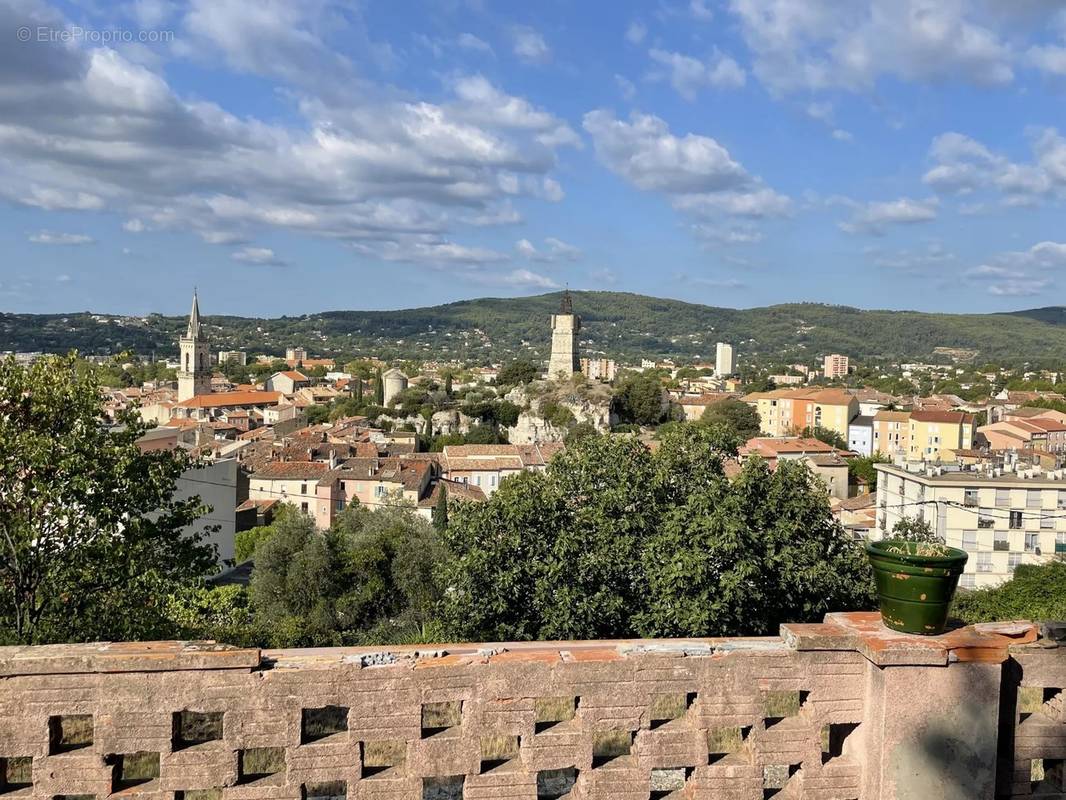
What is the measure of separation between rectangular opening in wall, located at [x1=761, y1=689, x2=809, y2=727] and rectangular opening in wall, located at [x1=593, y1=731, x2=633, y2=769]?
854 mm

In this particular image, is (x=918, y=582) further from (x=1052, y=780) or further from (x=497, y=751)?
(x=497, y=751)

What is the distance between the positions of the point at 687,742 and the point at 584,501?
9.77 meters

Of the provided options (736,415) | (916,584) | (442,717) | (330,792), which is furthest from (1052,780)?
(736,415)

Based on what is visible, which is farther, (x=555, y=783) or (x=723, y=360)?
(x=723, y=360)

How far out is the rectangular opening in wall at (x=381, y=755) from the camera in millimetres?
4832

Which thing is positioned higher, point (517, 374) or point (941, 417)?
point (517, 374)

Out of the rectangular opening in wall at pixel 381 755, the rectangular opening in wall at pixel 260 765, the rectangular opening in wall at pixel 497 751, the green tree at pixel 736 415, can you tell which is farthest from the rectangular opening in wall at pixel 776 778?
the green tree at pixel 736 415

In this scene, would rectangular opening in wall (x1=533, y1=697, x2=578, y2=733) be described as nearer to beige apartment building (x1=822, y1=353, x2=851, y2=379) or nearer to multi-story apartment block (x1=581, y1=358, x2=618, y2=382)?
multi-story apartment block (x1=581, y1=358, x2=618, y2=382)

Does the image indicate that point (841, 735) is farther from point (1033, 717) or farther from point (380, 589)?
point (380, 589)

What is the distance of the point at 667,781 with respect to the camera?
5.16 meters

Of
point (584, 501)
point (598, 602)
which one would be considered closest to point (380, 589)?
point (584, 501)

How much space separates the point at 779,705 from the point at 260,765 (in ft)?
10.8

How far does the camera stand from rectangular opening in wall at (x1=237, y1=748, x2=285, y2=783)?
479cm

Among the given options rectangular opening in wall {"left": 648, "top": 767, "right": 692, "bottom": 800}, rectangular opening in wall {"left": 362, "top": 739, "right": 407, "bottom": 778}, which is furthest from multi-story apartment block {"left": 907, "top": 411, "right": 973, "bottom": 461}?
rectangular opening in wall {"left": 362, "top": 739, "right": 407, "bottom": 778}
